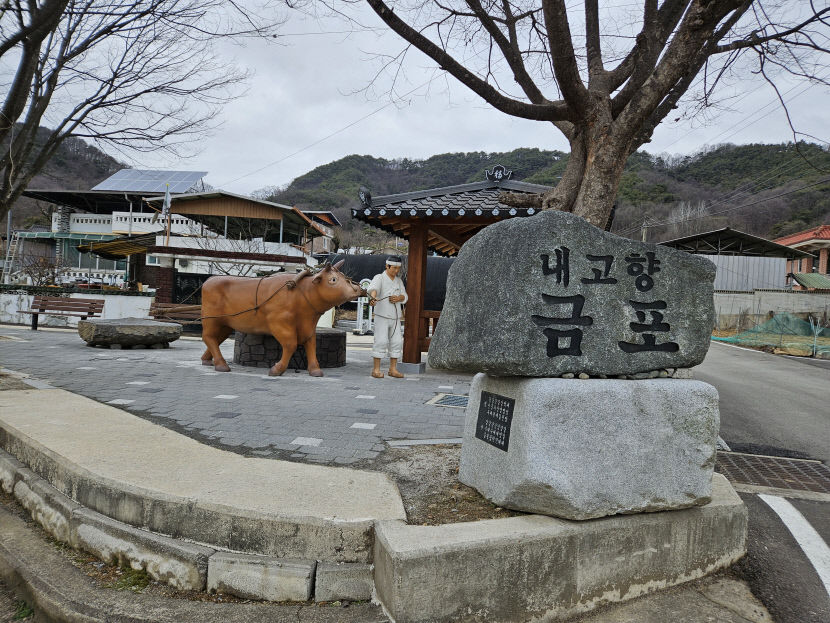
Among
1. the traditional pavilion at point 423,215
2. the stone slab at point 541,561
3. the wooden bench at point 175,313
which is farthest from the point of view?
the wooden bench at point 175,313

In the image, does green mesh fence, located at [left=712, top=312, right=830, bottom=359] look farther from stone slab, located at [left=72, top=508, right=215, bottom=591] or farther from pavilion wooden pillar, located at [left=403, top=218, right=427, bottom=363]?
stone slab, located at [left=72, top=508, right=215, bottom=591]

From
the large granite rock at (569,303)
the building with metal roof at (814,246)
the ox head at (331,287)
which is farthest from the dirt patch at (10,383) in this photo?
the building with metal roof at (814,246)

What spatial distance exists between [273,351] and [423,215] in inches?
128

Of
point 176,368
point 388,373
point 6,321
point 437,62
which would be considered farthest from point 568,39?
point 6,321

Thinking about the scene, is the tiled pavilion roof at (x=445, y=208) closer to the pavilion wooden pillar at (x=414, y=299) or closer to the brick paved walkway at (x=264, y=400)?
the pavilion wooden pillar at (x=414, y=299)

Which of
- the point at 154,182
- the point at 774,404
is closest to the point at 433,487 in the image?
the point at 774,404

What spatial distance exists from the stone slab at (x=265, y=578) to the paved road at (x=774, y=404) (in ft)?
16.4

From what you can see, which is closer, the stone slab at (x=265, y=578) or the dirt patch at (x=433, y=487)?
the stone slab at (x=265, y=578)

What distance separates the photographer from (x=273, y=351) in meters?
7.96

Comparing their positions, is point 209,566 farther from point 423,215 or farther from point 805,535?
point 423,215

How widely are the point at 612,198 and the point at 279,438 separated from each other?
326 cm

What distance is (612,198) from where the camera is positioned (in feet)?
12.6

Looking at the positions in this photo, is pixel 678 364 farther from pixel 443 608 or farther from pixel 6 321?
pixel 6 321

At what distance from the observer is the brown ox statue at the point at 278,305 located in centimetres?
709
